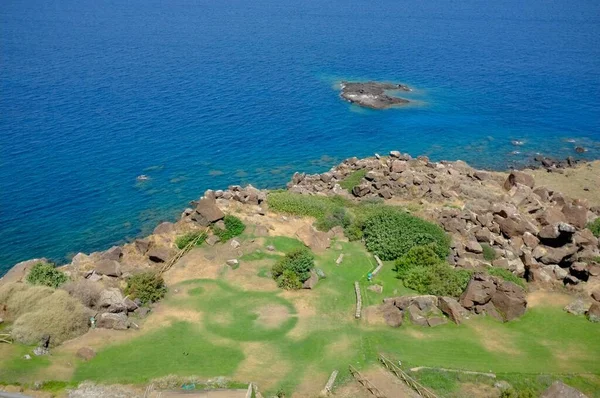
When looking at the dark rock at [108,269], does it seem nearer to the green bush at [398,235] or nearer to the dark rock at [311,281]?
the dark rock at [311,281]

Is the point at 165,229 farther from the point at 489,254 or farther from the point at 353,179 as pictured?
the point at 489,254

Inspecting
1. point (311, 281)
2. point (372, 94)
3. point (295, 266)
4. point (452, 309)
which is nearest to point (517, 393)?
point (452, 309)

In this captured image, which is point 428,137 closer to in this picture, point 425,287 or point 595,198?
point 595,198

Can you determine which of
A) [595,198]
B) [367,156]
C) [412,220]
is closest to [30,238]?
[412,220]

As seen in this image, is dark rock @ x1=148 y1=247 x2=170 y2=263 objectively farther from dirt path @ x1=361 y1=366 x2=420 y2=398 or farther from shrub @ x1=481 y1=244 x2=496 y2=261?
shrub @ x1=481 y1=244 x2=496 y2=261

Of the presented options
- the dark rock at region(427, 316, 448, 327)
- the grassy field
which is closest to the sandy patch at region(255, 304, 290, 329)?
the grassy field

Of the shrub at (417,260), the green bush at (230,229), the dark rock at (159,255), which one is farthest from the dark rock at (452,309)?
the dark rock at (159,255)
